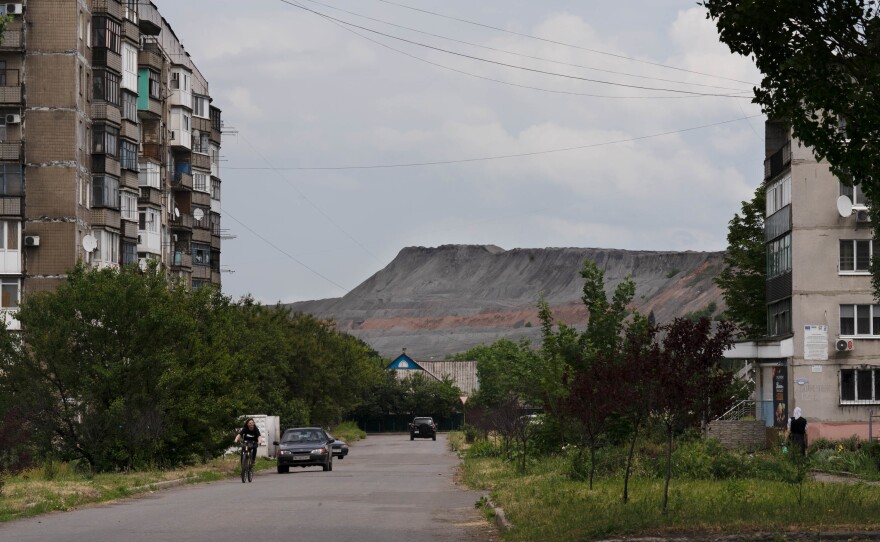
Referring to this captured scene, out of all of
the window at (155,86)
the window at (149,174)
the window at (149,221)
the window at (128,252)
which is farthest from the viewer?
the window at (155,86)

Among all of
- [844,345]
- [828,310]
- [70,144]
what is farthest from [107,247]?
[844,345]

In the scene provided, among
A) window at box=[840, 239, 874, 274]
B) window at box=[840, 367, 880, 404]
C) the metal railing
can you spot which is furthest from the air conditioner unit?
the metal railing

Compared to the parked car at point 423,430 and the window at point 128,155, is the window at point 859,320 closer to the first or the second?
the window at point 128,155

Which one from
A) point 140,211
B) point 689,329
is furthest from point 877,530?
point 140,211

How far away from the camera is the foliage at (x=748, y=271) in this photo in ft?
236

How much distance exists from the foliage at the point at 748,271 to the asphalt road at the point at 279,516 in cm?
4019

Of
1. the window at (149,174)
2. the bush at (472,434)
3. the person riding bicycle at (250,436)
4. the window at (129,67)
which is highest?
the window at (129,67)

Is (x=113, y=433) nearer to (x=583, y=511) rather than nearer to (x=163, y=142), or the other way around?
(x=583, y=511)

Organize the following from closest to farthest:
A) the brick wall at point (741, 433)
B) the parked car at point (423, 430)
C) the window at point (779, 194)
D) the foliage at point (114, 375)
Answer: the foliage at point (114, 375) < the brick wall at point (741, 433) < the window at point (779, 194) < the parked car at point (423, 430)

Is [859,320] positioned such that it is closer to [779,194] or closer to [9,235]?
[779,194]

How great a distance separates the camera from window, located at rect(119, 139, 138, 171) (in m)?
72.6

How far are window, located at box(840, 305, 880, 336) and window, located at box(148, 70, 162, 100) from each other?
141 ft

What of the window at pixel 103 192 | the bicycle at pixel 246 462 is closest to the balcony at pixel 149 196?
the window at pixel 103 192

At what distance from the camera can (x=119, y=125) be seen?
7006 centimetres
